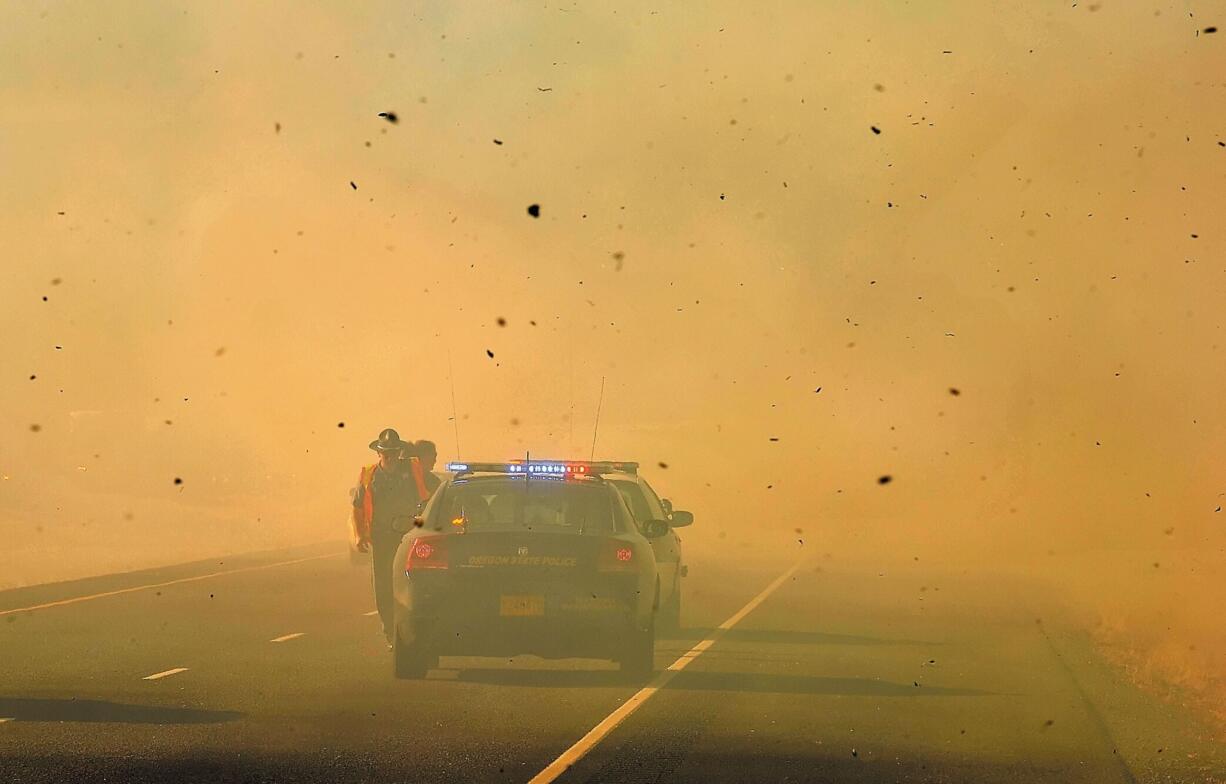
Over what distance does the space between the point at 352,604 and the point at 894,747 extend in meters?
13.5

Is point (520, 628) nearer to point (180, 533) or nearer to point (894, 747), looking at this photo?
point (894, 747)

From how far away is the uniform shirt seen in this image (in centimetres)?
1848

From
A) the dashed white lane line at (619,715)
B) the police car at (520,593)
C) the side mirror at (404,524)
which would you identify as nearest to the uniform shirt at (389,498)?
the side mirror at (404,524)

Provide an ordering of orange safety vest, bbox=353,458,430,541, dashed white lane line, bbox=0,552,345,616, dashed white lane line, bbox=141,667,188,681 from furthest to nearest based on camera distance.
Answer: dashed white lane line, bbox=0,552,345,616
orange safety vest, bbox=353,458,430,541
dashed white lane line, bbox=141,667,188,681

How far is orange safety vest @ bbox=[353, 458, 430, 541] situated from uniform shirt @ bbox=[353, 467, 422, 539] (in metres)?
0.03

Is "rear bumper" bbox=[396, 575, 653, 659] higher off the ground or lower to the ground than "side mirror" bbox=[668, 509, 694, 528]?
lower

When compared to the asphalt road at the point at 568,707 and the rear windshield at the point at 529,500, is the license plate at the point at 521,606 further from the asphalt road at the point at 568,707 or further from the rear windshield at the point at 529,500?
the rear windshield at the point at 529,500

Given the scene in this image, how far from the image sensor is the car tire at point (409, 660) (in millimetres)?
16350

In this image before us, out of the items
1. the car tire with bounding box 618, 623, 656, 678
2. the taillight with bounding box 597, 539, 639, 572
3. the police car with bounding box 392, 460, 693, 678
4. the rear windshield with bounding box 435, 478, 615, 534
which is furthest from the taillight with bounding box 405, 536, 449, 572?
the car tire with bounding box 618, 623, 656, 678

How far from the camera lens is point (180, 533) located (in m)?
59.3

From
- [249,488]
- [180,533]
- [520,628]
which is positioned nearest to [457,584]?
[520,628]

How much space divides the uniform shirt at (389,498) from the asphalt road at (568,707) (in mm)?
1118

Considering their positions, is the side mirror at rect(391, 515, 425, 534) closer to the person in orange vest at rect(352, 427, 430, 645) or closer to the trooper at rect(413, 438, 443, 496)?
the person in orange vest at rect(352, 427, 430, 645)

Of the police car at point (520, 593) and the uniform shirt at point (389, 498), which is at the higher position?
the uniform shirt at point (389, 498)
